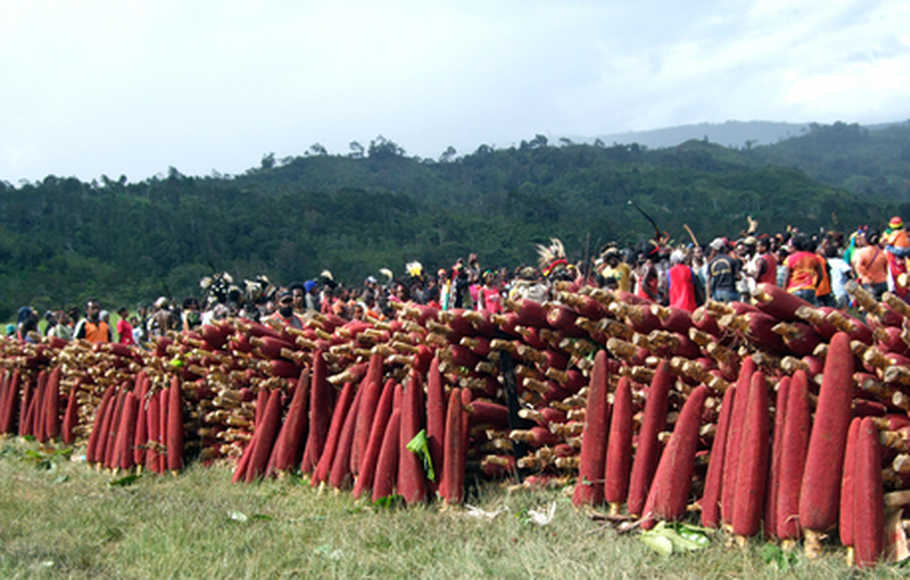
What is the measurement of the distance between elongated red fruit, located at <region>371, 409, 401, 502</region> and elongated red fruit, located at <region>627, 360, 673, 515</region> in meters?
2.11

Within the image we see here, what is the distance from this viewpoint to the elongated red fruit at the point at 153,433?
1011 centimetres

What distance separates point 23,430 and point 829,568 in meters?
13.4

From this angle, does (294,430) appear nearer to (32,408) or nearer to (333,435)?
(333,435)

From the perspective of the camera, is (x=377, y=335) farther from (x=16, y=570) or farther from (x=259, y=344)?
(x=16, y=570)

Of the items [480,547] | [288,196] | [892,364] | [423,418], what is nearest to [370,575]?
[480,547]

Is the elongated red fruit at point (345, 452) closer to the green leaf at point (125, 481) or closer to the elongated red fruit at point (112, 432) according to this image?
the green leaf at point (125, 481)

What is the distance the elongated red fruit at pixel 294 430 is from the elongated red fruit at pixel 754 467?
14.9 ft

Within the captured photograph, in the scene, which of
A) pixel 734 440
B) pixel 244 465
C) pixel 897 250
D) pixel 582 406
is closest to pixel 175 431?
pixel 244 465

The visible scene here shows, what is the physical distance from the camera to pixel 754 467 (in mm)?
4758

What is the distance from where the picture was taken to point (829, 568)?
4324mm

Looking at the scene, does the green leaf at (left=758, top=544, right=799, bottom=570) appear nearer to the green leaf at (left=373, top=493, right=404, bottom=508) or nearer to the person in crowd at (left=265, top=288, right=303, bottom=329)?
the green leaf at (left=373, top=493, right=404, bottom=508)

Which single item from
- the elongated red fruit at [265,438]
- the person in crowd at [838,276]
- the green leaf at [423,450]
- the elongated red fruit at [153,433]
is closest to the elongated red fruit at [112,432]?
the elongated red fruit at [153,433]

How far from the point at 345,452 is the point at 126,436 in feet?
14.6

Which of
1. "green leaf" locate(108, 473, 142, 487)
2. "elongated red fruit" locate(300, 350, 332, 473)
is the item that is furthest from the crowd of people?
"green leaf" locate(108, 473, 142, 487)
